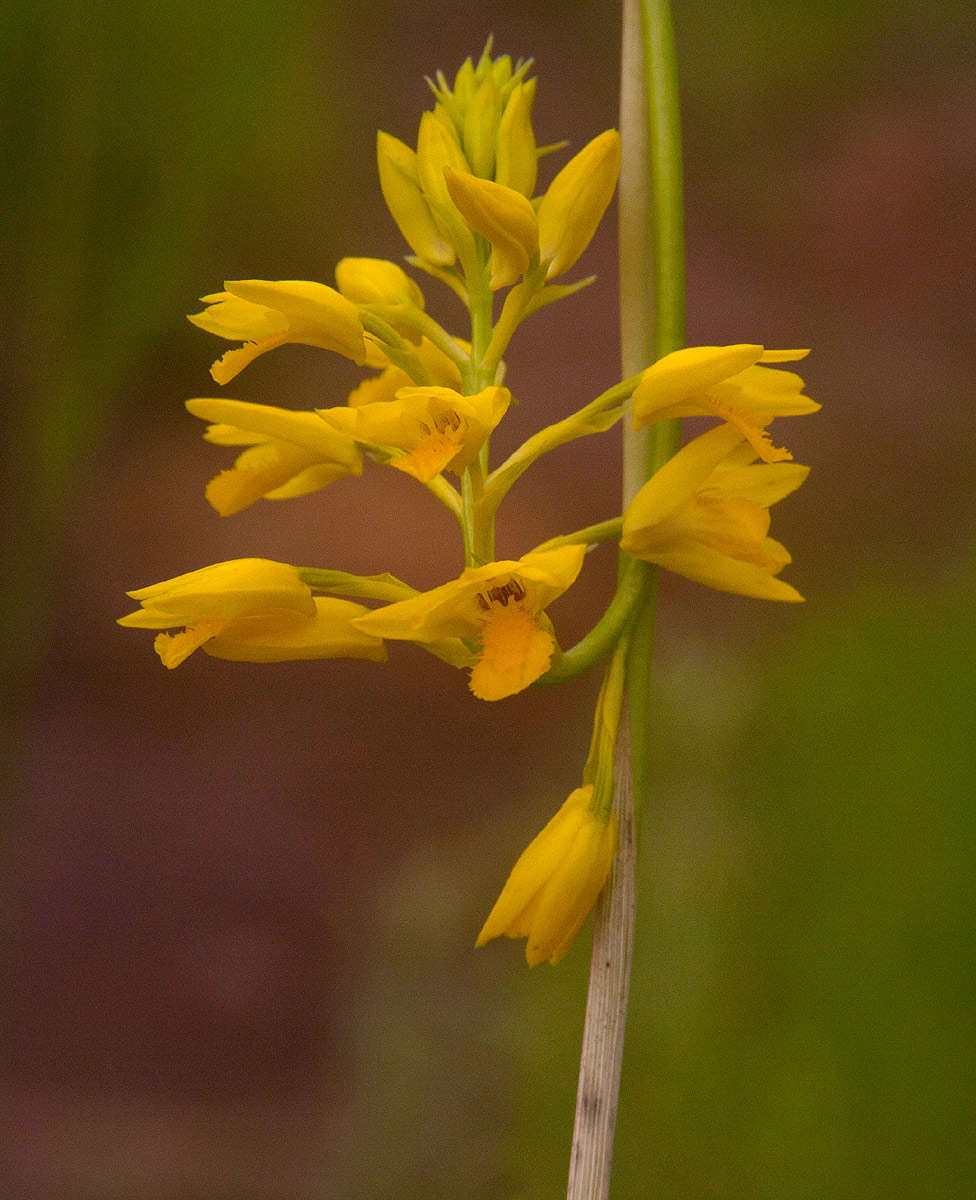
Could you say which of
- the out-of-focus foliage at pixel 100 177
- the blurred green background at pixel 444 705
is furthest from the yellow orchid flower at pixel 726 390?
the out-of-focus foliage at pixel 100 177

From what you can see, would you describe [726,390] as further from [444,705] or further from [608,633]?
[444,705]

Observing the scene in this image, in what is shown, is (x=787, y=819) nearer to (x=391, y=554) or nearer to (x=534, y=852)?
(x=534, y=852)

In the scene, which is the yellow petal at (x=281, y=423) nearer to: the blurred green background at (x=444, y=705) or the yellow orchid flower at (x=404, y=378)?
the yellow orchid flower at (x=404, y=378)

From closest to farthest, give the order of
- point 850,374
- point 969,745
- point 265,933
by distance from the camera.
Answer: point 969,745 → point 850,374 → point 265,933

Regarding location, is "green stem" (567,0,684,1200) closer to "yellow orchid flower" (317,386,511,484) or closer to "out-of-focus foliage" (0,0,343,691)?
"yellow orchid flower" (317,386,511,484)

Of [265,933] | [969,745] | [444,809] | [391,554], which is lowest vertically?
[265,933]

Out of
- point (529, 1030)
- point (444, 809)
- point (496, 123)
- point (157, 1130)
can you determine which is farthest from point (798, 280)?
point (157, 1130)
